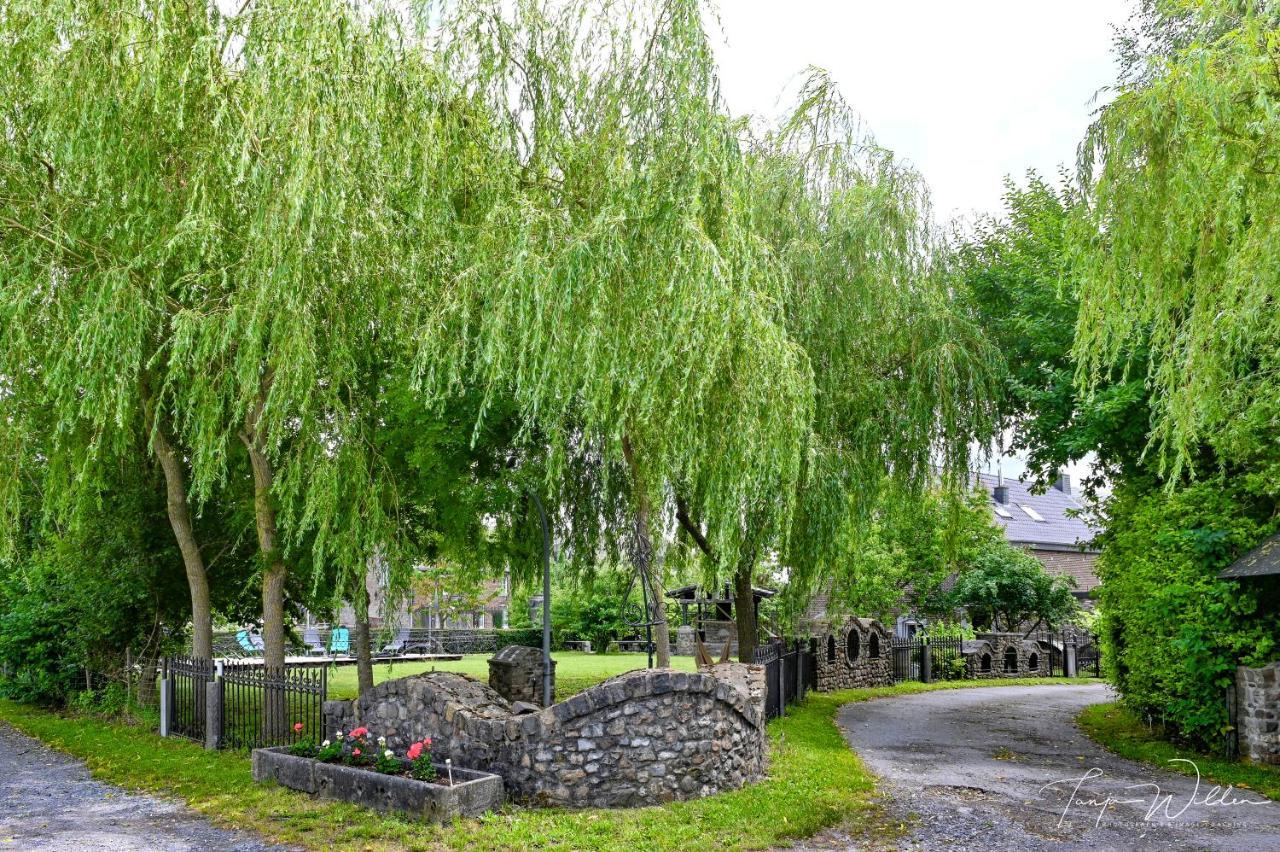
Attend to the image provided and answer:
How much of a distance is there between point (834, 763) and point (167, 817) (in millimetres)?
6763

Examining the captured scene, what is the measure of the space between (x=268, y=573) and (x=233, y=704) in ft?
5.70

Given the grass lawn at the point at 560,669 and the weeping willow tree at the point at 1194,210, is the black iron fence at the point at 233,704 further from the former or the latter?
the weeping willow tree at the point at 1194,210

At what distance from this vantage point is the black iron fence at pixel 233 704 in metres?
10.9

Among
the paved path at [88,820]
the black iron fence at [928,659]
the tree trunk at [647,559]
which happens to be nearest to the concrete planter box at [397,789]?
the paved path at [88,820]

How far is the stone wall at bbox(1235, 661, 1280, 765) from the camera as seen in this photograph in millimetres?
10219

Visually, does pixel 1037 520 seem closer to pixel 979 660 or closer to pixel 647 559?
pixel 979 660

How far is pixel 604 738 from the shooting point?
27.7ft

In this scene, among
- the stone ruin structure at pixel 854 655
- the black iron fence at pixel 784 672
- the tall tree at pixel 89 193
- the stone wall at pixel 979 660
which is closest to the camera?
the tall tree at pixel 89 193

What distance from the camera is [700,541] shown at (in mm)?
13625

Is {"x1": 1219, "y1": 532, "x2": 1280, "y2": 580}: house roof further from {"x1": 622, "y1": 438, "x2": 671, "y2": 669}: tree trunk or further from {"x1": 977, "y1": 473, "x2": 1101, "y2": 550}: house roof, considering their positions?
{"x1": 977, "y1": 473, "x2": 1101, "y2": 550}: house roof

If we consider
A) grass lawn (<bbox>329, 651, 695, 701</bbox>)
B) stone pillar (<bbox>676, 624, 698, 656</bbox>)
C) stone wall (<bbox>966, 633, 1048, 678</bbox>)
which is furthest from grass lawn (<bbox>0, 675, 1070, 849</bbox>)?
stone pillar (<bbox>676, 624, 698, 656</bbox>)

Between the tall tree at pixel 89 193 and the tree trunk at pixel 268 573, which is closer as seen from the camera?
the tall tree at pixel 89 193
